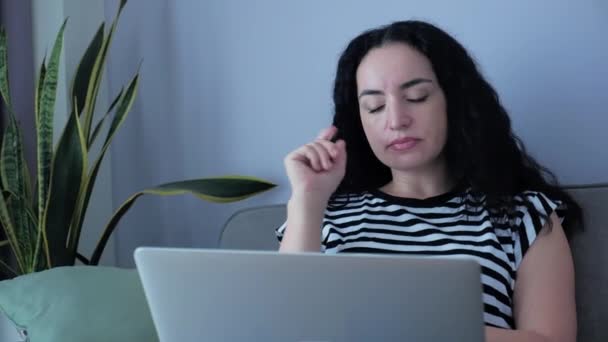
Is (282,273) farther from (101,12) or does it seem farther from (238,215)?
(101,12)

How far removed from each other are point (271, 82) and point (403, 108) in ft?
2.04

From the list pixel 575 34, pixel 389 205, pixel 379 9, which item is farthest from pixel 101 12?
pixel 575 34

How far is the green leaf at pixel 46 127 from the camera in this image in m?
1.68

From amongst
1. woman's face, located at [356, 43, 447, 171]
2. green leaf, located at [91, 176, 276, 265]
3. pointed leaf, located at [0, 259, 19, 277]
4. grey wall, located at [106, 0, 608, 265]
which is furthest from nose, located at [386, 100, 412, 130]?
pointed leaf, located at [0, 259, 19, 277]

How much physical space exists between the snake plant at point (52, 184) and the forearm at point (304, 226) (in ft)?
1.74

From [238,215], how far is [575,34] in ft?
2.60

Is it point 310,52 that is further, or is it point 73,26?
point 73,26

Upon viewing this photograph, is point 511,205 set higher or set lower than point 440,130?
lower

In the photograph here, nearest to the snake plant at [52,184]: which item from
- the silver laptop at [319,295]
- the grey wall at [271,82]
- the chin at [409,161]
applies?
the grey wall at [271,82]

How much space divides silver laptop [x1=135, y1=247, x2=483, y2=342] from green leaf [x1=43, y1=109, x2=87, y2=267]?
3.19ft

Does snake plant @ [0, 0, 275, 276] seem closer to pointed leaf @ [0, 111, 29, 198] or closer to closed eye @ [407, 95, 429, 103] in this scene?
pointed leaf @ [0, 111, 29, 198]

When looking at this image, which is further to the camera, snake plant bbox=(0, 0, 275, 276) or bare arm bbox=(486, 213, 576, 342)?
snake plant bbox=(0, 0, 275, 276)

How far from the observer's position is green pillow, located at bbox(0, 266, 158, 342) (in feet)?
4.03

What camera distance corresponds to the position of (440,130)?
1.29 meters
